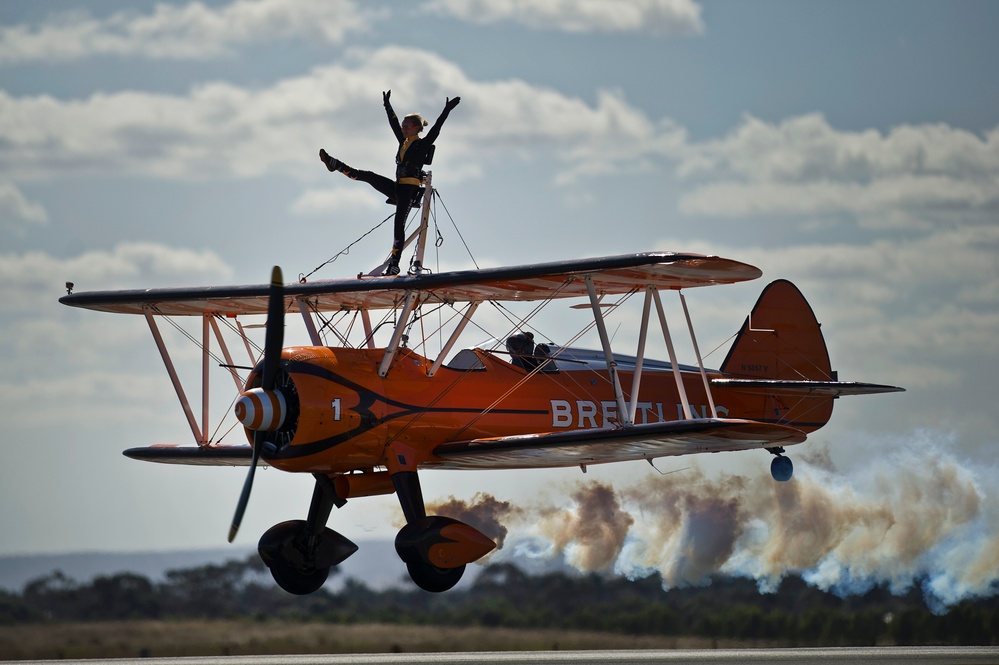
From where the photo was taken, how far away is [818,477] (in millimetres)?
25266

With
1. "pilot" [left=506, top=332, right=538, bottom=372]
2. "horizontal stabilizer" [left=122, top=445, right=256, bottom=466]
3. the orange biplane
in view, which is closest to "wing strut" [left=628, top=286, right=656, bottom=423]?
the orange biplane

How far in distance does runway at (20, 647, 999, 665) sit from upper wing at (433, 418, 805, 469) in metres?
2.60

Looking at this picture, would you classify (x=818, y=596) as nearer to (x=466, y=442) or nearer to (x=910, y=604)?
(x=910, y=604)

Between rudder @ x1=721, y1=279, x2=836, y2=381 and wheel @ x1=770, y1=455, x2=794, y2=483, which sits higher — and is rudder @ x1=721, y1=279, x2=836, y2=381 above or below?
above

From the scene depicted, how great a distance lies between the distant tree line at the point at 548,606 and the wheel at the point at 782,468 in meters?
1.56

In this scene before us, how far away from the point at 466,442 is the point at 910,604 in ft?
24.8

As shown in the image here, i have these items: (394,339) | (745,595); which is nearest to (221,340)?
(394,339)

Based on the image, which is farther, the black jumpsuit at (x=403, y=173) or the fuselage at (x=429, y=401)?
the black jumpsuit at (x=403, y=173)

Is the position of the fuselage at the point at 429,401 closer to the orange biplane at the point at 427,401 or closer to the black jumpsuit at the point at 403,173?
the orange biplane at the point at 427,401

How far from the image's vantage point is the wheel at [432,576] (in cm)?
1978

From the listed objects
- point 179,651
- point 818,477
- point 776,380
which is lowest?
point 179,651

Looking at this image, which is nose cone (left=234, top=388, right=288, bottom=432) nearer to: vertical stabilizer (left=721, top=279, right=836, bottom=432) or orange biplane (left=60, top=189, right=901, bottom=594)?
orange biplane (left=60, top=189, right=901, bottom=594)

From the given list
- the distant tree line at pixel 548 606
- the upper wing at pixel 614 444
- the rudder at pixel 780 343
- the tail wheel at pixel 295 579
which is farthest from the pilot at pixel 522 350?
the rudder at pixel 780 343

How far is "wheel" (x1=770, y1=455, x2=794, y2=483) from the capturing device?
23734 mm
